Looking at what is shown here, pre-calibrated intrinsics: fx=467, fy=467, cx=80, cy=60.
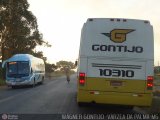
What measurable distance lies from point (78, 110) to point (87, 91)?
2.69 meters

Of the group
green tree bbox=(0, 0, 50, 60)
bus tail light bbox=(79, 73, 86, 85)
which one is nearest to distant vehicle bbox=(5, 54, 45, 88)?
green tree bbox=(0, 0, 50, 60)

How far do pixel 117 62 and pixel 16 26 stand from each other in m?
53.6

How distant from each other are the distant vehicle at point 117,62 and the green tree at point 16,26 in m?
49.2

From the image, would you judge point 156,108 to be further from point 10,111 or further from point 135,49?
point 10,111

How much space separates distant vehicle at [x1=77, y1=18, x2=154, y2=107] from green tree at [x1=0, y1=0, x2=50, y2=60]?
4917 centimetres

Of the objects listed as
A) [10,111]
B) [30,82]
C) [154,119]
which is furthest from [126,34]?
[30,82]

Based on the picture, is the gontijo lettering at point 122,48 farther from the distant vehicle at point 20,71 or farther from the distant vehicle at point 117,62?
the distant vehicle at point 20,71

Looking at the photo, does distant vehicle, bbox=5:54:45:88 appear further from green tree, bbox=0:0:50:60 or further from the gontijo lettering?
the gontijo lettering

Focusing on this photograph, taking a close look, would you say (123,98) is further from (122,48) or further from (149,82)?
(122,48)

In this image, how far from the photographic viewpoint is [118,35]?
17.6m

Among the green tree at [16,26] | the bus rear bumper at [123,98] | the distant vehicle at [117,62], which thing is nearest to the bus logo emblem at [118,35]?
the distant vehicle at [117,62]

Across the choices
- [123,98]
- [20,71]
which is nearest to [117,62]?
[123,98]

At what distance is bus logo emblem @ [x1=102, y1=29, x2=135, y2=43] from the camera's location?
57.5 feet

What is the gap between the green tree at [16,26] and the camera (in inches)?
2648
